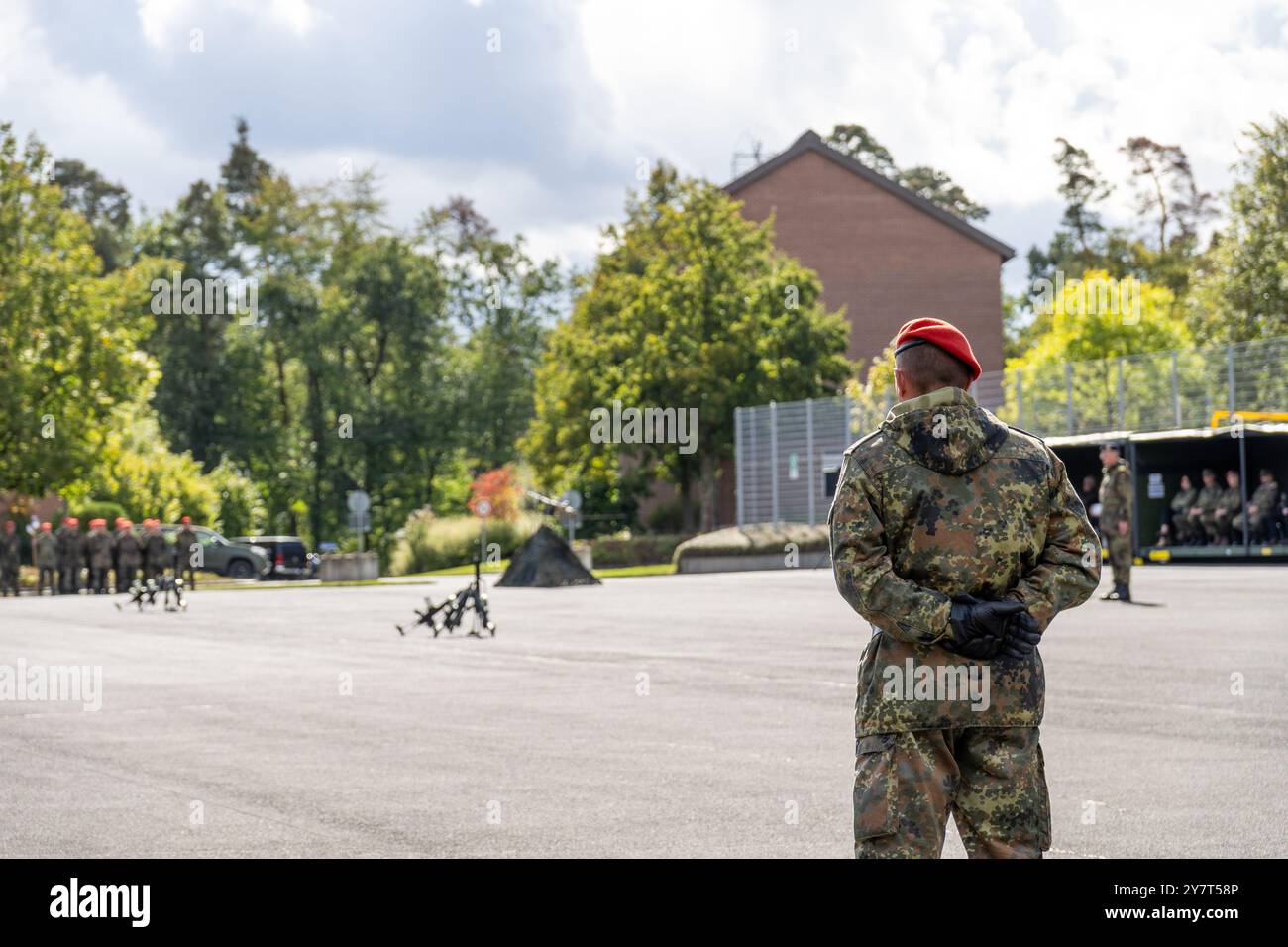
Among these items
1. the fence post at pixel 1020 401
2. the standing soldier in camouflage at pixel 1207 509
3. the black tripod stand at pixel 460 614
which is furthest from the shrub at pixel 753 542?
the black tripod stand at pixel 460 614

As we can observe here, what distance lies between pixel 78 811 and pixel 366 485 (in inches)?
2860

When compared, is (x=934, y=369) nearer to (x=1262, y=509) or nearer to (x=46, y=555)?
(x=1262, y=509)

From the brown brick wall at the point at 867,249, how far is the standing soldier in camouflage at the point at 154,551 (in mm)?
33647

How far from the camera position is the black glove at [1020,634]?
4809mm

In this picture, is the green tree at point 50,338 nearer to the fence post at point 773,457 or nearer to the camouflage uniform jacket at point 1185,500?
the fence post at point 773,457

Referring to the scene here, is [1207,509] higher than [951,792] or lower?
higher

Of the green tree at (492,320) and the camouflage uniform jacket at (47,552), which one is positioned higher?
the green tree at (492,320)

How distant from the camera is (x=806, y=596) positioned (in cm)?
2905

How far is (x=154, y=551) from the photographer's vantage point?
42094mm

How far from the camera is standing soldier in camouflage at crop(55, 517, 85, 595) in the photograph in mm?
44375

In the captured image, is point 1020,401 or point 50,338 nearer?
point 1020,401

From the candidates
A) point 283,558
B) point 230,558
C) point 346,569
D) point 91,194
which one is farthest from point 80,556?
point 91,194

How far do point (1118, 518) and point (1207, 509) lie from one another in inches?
534
